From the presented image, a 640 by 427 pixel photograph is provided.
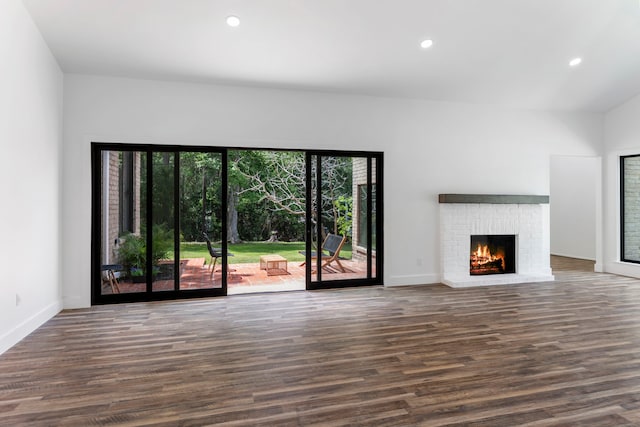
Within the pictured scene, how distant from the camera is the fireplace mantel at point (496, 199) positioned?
235 inches

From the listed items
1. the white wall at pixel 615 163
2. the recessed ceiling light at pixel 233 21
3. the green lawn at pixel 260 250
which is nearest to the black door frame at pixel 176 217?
the recessed ceiling light at pixel 233 21

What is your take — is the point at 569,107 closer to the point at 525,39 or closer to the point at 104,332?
the point at 525,39

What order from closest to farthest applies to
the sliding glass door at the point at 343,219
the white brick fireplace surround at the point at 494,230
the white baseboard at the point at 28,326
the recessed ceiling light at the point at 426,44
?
the white baseboard at the point at 28,326, the recessed ceiling light at the point at 426,44, the sliding glass door at the point at 343,219, the white brick fireplace surround at the point at 494,230

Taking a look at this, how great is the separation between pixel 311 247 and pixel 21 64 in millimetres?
3962

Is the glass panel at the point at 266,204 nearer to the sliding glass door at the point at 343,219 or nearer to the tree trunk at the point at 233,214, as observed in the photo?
the tree trunk at the point at 233,214

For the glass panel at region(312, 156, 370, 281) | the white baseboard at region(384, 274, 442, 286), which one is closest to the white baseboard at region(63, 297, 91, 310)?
the glass panel at region(312, 156, 370, 281)

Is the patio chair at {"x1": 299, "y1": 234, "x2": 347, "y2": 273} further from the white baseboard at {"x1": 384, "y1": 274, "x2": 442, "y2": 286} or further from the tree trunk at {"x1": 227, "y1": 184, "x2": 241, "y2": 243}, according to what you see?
the tree trunk at {"x1": 227, "y1": 184, "x2": 241, "y2": 243}

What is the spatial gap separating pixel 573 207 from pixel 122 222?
31.7 ft

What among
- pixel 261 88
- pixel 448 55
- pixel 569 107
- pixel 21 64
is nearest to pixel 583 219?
pixel 569 107

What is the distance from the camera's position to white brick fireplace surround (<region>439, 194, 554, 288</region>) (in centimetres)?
607

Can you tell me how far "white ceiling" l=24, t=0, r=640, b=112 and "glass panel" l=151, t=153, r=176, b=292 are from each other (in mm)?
1161

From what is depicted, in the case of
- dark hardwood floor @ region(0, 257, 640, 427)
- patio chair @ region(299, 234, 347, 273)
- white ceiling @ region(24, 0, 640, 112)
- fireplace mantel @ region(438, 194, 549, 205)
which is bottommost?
dark hardwood floor @ region(0, 257, 640, 427)

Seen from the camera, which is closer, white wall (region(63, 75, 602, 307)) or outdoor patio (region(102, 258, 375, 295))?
white wall (region(63, 75, 602, 307))

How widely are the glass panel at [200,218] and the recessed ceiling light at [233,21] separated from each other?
180 cm
